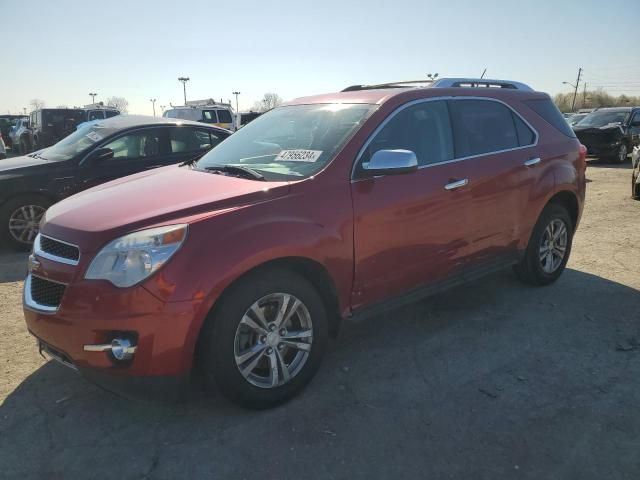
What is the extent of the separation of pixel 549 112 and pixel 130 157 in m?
5.39

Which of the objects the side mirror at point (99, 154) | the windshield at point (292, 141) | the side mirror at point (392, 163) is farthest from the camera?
the side mirror at point (99, 154)

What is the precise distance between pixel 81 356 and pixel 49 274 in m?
0.51

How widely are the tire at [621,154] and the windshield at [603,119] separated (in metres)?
1.05

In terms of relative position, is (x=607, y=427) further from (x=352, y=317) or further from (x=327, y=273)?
(x=327, y=273)

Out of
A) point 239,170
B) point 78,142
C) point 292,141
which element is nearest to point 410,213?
point 292,141

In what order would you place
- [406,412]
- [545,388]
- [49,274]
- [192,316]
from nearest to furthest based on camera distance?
1. [192,316]
2. [49,274]
3. [406,412]
4. [545,388]

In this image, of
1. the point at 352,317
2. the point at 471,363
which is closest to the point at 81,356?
the point at 352,317

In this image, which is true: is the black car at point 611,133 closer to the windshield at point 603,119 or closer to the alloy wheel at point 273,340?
the windshield at point 603,119

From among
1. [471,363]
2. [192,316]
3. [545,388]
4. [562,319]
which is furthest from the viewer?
[562,319]

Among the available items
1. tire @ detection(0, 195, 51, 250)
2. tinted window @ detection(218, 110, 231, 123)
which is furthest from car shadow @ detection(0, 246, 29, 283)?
tinted window @ detection(218, 110, 231, 123)

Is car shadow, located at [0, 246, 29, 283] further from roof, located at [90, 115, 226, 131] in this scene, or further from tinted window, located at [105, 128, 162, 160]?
roof, located at [90, 115, 226, 131]

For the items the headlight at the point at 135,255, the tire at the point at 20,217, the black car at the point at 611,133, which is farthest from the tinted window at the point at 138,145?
the black car at the point at 611,133

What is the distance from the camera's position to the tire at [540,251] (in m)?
4.73

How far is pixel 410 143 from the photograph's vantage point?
3.64 m
